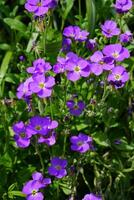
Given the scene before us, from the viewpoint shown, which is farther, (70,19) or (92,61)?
(70,19)

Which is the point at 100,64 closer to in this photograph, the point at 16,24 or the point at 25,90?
the point at 25,90

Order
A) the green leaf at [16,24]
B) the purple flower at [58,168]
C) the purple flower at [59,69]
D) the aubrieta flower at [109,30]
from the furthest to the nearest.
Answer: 1. the green leaf at [16,24]
2. the aubrieta flower at [109,30]
3. the purple flower at [59,69]
4. the purple flower at [58,168]

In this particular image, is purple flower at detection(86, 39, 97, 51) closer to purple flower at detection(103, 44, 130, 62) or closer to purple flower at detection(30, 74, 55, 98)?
purple flower at detection(103, 44, 130, 62)

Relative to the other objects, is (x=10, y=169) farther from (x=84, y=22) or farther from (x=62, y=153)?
(x=84, y=22)

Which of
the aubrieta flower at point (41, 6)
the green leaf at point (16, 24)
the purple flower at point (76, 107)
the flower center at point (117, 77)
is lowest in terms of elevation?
the purple flower at point (76, 107)

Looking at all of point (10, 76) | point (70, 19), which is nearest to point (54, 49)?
point (10, 76)

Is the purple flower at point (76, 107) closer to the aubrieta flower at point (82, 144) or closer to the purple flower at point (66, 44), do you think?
the aubrieta flower at point (82, 144)

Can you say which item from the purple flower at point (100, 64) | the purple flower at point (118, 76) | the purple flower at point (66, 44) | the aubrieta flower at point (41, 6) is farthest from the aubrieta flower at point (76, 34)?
the purple flower at point (118, 76)
